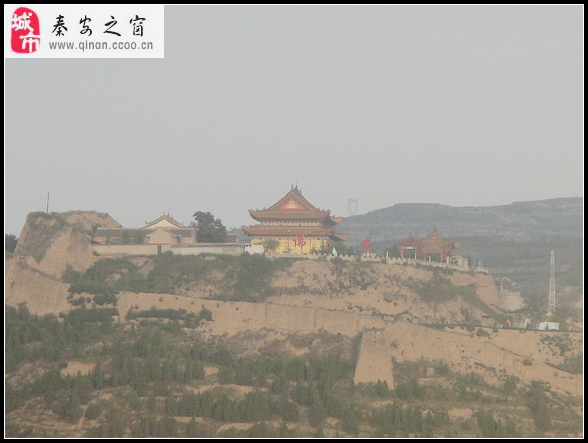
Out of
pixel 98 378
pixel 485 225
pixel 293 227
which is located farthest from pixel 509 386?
pixel 485 225

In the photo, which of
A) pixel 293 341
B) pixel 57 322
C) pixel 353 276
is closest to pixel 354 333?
pixel 293 341

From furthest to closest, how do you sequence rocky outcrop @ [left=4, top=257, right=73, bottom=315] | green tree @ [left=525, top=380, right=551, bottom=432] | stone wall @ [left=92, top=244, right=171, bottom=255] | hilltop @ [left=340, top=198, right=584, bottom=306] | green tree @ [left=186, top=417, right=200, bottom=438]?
1. hilltop @ [left=340, top=198, right=584, bottom=306]
2. stone wall @ [left=92, top=244, right=171, bottom=255]
3. rocky outcrop @ [left=4, top=257, right=73, bottom=315]
4. green tree @ [left=525, top=380, right=551, bottom=432]
5. green tree @ [left=186, top=417, right=200, bottom=438]

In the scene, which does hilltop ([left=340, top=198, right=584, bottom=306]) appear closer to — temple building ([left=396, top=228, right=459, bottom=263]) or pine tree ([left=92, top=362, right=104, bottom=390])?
temple building ([left=396, top=228, right=459, bottom=263])

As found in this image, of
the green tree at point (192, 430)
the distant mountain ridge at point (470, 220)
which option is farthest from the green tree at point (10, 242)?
the distant mountain ridge at point (470, 220)

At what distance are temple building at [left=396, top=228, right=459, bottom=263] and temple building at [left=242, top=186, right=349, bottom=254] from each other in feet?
13.1

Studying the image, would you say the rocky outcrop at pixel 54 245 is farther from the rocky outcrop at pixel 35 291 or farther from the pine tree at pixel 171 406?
the pine tree at pixel 171 406

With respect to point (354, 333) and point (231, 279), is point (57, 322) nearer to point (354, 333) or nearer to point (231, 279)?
point (231, 279)

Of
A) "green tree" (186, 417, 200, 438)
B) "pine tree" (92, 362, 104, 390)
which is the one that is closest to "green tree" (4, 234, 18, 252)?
"pine tree" (92, 362, 104, 390)

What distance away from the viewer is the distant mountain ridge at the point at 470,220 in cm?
11019

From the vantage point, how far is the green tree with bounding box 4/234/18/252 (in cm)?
4753

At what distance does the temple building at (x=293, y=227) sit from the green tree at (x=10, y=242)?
10.2 metres

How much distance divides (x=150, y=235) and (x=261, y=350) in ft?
34.1

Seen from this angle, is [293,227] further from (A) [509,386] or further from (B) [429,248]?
(A) [509,386]

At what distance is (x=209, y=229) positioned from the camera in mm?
49750
